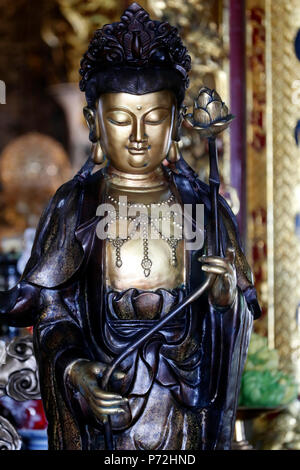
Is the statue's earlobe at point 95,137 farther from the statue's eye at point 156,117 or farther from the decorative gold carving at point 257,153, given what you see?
the decorative gold carving at point 257,153

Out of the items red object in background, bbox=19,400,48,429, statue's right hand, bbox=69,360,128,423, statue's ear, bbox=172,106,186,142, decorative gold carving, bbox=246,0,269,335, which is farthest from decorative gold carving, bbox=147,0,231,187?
statue's right hand, bbox=69,360,128,423

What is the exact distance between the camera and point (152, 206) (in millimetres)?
2234

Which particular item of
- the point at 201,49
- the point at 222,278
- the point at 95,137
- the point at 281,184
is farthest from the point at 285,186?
the point at 222,278

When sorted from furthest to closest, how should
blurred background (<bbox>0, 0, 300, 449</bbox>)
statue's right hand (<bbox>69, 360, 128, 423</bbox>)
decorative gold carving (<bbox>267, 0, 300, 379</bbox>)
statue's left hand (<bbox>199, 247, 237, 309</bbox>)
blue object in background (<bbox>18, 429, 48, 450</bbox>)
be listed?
1. decorative gold carving (<bbox>267, 0, 300, 379</bbox>)
2. blurred background (<bbox>0, 0, 300, 449</bbox>)
3. blue object in background (<bbox>18, 429, 48, 450</bbox>)
4. statue's left hand (<bbox>199, 247, 237, 309</bbox>)
5. statue's right hand (<bbox>69, 360, 128, 423</bbox>)

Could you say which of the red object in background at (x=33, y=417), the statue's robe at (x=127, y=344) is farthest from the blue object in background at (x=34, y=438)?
the statue's robe at (x=127, y=344)

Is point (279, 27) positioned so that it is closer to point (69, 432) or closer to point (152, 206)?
point (152, 206)

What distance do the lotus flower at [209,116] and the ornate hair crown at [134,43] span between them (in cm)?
16

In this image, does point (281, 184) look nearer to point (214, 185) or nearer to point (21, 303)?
point (214, 185)

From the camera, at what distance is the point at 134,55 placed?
7.12 ft

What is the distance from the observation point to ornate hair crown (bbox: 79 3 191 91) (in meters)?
2.17

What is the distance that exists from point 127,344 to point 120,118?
0.53 m

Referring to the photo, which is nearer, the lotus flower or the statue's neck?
the lotus flower

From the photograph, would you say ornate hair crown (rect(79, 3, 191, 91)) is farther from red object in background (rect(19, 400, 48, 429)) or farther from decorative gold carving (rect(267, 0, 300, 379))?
decorative gold carving (rect(267, 0, 300, 379))

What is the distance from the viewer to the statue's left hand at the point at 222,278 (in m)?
2.03
